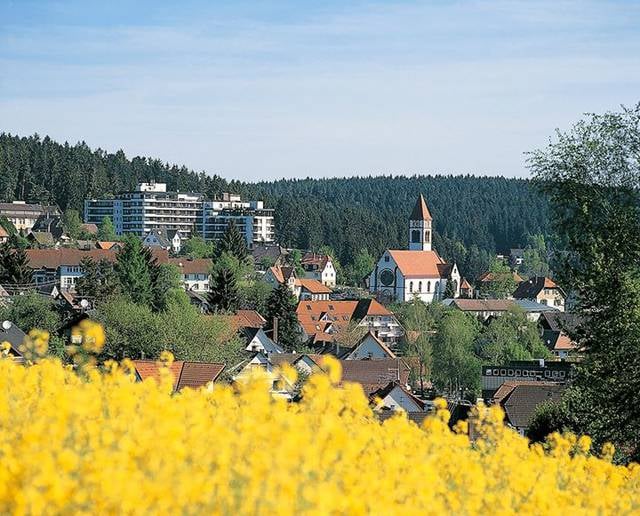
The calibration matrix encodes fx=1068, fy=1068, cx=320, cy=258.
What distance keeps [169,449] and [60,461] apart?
0.59 m

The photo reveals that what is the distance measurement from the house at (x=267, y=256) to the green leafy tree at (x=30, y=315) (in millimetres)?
63046

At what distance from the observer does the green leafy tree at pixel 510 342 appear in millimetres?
66500

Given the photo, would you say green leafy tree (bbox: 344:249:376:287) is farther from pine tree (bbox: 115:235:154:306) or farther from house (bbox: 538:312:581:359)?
pine tree (bbox: 115:235:154:306)

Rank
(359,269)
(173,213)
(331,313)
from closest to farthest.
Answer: (331,313) → (359,269) → (173,213)

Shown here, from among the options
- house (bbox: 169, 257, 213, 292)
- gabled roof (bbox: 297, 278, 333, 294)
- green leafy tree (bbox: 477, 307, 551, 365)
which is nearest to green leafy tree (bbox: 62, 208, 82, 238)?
house (bbox: 169, 257, 213, 292)

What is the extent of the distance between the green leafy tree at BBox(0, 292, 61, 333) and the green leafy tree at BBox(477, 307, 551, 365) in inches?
1033

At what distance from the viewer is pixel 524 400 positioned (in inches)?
1523

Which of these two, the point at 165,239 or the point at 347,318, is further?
the point at 165,239

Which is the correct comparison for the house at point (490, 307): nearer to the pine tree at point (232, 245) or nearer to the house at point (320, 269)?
the pine tree at point (232, 245)

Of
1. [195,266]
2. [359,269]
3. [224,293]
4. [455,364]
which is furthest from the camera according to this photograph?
[359,269]

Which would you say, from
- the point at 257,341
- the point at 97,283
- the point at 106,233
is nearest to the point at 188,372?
the point at 257,341

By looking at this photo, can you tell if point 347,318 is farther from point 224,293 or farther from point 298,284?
point 298,284

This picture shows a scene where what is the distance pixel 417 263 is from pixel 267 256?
18.7 m

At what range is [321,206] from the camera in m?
163
